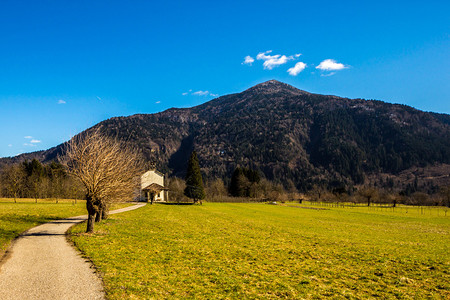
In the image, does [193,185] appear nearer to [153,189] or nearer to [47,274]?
[153,189]

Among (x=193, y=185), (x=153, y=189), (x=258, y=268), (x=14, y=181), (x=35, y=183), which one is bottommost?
(x=153, y=189)

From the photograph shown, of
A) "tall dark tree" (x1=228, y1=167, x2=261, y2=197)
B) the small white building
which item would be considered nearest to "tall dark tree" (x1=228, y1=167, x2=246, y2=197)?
"tall dark tree" (x1=228, y1=167, x2=261, y2=197)

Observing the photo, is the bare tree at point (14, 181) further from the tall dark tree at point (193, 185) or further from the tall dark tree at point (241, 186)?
the tall dark tree at point (241, 186)

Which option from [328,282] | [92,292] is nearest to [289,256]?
[328,282]

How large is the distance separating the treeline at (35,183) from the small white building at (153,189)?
55.2 feet

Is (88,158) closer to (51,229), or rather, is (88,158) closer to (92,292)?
(51,229)

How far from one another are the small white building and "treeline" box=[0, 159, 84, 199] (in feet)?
55.2

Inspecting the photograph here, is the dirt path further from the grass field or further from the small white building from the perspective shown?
the small white building

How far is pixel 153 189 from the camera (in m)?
74.6

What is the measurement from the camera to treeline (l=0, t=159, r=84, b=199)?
67419 millimetres

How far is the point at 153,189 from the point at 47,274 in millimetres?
66057

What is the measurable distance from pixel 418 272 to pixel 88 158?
73.8 feet

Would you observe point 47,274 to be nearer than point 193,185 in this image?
Yes

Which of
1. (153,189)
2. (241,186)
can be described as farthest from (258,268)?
(241,186)
